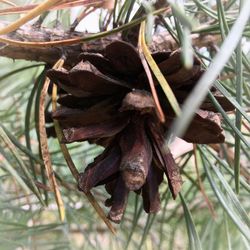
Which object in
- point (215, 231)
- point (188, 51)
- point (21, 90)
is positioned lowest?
point (215, 231)

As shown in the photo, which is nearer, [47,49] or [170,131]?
[170,131]

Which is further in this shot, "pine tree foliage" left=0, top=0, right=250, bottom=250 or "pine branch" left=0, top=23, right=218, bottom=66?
"pine branch" left=0, top=23, right=218, bottom=66

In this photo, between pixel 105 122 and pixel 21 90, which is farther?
pixel 21 90

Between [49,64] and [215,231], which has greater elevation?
[49,64]

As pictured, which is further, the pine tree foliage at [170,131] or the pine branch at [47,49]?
the pine branch at [47,49]

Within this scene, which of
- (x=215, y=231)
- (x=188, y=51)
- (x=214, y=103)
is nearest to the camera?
(x=188, y=51)

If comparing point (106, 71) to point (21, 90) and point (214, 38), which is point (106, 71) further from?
point (21, 90)

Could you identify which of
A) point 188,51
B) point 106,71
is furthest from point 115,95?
point 188,51

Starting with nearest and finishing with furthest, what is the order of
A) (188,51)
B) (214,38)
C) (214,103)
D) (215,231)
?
(188,51), (214,103), (214,38), (215,231)
